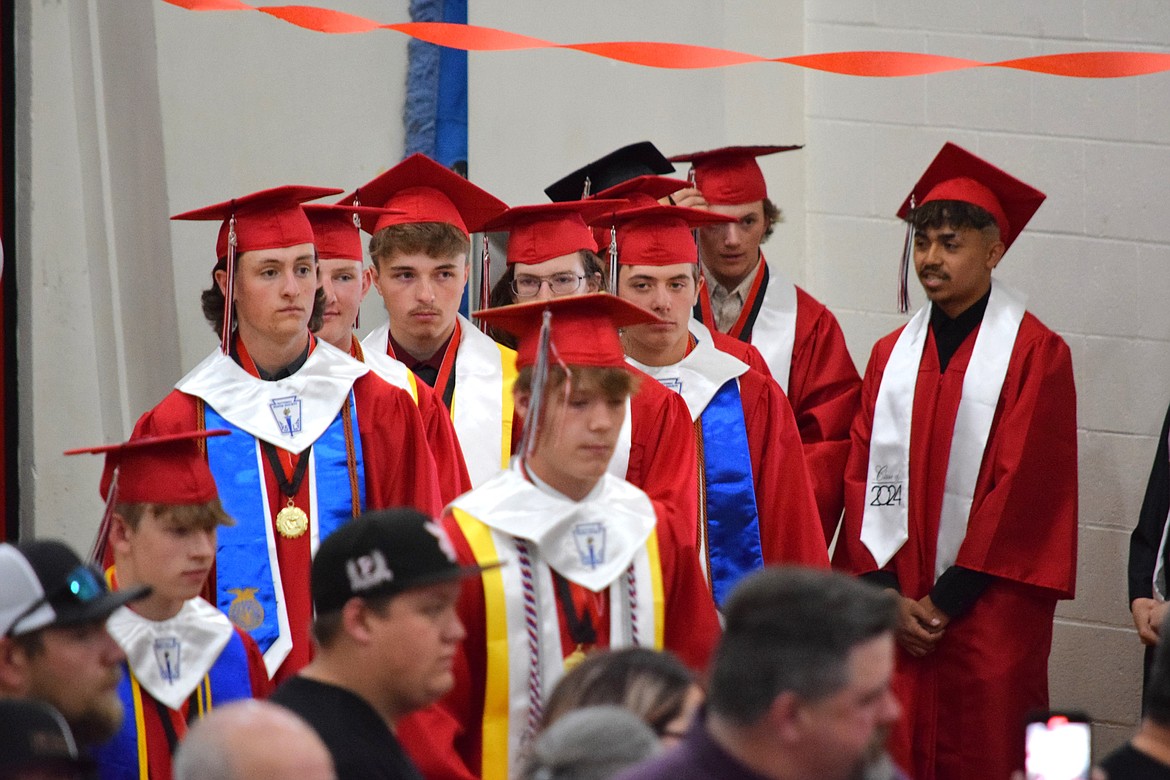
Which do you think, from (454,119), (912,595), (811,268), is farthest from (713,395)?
(454,119)

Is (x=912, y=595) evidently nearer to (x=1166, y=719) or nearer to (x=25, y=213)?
(x=1166, y=719)

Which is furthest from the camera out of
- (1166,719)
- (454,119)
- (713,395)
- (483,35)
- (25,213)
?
(454,119)

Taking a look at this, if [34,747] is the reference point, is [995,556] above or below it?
below

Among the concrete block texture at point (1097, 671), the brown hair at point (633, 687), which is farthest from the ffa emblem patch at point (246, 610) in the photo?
the concrete block texture at point (1097, 671)

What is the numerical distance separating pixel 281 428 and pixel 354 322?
1062 mm

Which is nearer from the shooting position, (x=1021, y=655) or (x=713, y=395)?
(x=713, y=395)

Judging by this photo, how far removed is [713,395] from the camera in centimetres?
461

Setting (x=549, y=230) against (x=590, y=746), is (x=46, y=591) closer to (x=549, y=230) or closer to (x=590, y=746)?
(x=590, y=746)

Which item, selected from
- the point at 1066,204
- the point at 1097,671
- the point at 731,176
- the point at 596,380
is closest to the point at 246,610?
the point at 596,380

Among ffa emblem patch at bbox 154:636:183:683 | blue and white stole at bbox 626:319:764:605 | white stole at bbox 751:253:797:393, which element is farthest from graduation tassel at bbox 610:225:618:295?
ffa emblem patch at bbox 154:636:183:683

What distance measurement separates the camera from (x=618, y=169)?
18.7 ft

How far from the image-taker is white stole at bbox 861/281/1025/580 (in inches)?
200

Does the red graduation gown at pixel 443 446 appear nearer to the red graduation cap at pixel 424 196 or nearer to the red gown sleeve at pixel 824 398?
the red graduation cap at pixel 424 196

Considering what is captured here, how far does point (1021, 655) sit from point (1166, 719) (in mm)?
2523
